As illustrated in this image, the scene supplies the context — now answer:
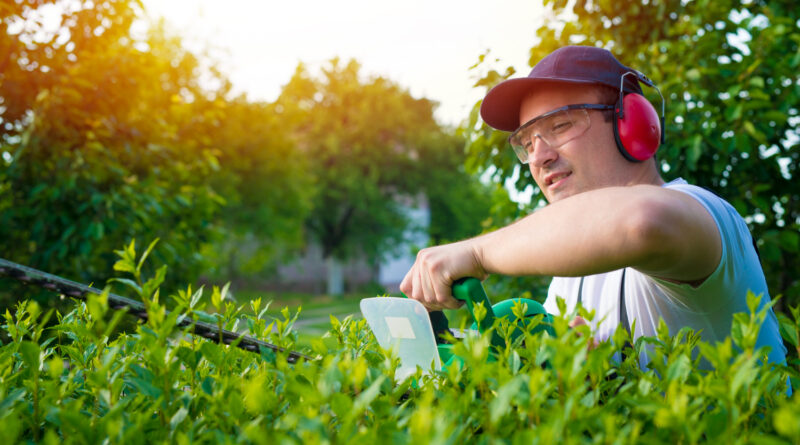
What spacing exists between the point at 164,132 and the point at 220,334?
20.0ft

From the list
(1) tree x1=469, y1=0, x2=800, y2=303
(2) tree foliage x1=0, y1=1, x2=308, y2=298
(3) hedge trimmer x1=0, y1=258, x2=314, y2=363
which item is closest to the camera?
(3) hedge trimmer x1=0, y1=258, x2=314, y2=363

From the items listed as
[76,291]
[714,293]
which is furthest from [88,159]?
[714,293]

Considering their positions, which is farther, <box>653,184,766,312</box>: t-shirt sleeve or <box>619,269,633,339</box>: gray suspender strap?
<box>619,269,633,339</box>: gray suspender strap

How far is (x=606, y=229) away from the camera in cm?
114

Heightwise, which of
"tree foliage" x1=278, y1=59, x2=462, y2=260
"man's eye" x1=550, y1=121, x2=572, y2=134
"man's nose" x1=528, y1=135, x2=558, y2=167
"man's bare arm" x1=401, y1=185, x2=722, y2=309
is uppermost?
"tree foliage" x1=278, y1=59, x2=462, y2=260

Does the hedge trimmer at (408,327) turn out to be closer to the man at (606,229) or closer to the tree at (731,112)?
the man at (606,229)

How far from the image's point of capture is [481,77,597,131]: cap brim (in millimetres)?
Answer: 2576

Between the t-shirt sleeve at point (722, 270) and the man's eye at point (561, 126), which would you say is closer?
the t-shirt sleeve at point (722, 270)

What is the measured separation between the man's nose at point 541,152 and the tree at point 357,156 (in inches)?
1118

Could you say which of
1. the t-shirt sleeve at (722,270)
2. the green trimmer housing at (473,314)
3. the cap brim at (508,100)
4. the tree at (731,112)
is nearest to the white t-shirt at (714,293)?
the t-shirt sleeve at (722,270)

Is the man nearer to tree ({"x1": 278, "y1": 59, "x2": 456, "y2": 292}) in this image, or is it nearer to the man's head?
the man's head

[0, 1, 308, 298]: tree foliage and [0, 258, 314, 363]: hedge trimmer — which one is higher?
[0, 1, 308, 298]: tree foliage

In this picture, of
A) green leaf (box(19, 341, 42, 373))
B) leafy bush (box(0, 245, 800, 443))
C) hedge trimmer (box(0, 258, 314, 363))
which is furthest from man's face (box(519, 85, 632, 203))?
green leaf (box(19, 341, 42, 373))

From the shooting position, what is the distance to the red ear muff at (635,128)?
240 cm
